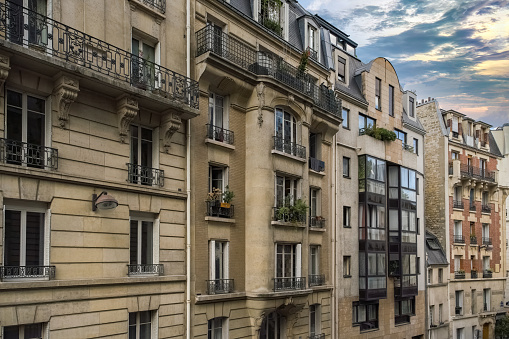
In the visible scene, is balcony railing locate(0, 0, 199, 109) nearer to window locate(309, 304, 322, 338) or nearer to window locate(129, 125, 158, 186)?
window locate(129, 125, 158, 186)

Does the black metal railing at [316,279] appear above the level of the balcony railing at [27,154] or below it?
below

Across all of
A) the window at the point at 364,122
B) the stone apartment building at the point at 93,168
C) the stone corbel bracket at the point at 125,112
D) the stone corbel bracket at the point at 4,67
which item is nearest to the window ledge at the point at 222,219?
the stone apartment building at the point at 93,168

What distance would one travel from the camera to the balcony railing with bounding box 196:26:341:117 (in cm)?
1992

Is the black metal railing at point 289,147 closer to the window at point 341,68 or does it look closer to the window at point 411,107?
the window at point 341,68

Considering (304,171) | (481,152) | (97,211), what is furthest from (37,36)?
(481,152)

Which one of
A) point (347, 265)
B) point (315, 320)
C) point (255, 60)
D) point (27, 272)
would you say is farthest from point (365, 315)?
point (27, 272)

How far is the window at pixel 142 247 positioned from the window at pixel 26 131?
3.91 meters

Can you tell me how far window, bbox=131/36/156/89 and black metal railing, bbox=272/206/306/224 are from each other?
792cm

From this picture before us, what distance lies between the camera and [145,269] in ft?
55.9

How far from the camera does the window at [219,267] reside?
1953cm

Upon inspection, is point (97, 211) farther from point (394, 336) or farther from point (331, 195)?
point (394, 336)

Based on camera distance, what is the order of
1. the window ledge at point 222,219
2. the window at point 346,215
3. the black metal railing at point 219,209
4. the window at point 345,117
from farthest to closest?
the window at point 345,117
the window at point 346,215
the black metal railing at point 219,209
the window ledge at point 222,219

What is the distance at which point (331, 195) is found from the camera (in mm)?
28328

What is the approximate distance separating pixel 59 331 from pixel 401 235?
78.7ft
